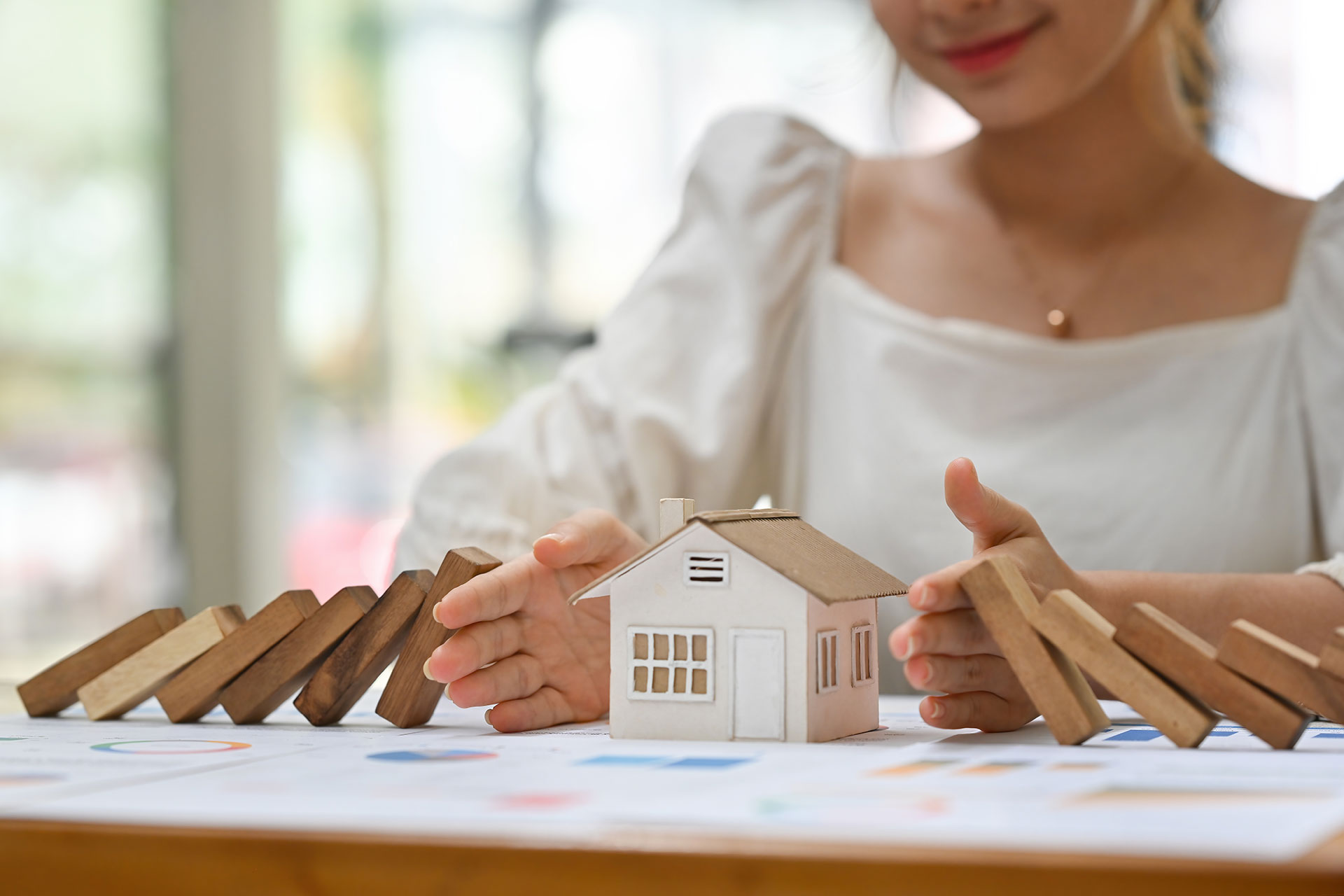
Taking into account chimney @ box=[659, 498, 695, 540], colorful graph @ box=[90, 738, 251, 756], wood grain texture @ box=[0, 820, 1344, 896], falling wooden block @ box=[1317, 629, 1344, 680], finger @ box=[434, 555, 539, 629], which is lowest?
colorful graph @ box=[90, 738, 251, 756]

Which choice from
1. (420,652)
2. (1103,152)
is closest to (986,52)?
(1103,152)

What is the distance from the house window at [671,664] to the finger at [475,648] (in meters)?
0.09

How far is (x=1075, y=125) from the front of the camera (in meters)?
1.18

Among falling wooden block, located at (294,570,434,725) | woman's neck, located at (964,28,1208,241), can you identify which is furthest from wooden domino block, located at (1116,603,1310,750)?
woman's neck, located at (964,28,1208,241)

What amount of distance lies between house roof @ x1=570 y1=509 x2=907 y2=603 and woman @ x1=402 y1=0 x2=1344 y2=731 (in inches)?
17.7

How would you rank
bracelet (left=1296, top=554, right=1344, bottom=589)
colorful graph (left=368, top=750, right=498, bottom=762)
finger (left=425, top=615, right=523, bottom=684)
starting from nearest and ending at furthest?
colorful graph (left=368, top=750, right=498, bottom=762) → finger (left=425, top=615, right=523, bottom=684) → bracelet (left=1296, top=554, right=1344, bottom=589)

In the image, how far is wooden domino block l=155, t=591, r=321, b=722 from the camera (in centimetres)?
68

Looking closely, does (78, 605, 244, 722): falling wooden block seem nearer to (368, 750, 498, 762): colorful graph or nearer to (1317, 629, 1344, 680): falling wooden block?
(368, 750, 498, 762): colorful graph

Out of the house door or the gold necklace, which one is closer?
the house door

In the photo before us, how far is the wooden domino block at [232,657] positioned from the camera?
683 millimetres

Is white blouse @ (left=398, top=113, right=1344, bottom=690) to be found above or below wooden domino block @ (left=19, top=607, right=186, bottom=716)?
above

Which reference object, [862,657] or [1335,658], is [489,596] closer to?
[862,657]

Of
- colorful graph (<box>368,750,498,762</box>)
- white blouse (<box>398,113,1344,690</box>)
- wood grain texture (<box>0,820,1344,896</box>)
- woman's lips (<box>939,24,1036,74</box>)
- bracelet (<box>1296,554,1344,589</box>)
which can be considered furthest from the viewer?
white blouse (<box>398,113,1344,690</box>)

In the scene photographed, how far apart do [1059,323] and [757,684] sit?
2.28 feet
